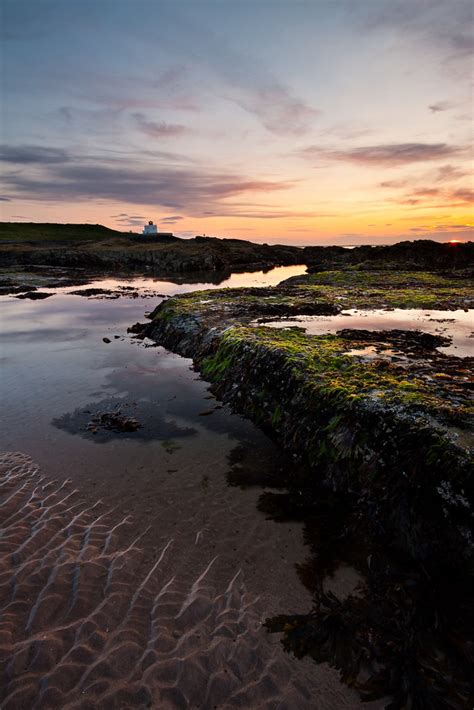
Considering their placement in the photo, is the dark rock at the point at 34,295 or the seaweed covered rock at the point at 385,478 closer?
the seaweed covered rock at the point at 385,478

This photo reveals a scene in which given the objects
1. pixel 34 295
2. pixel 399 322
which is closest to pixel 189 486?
pixel 399 322

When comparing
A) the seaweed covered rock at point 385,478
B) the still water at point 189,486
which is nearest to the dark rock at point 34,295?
the still water at point 189,486

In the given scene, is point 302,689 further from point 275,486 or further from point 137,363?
point 137,363

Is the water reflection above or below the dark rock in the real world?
above

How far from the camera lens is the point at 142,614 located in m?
4.84

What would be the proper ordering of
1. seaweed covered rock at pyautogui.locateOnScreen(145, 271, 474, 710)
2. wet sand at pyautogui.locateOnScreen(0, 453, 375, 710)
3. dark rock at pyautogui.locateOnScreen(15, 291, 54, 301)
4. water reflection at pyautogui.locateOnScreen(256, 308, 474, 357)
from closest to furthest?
wet sand at pyautogui.locateOnScreen(0, 453, 375, 710) < seaweed covered rock at pyautogui.locateOnScreen(145, 271, 474, 710) < water reflection at pyautogui.locateOnScreen(256, 308, 474, 357) < dark rock at pyautogui.locateOnScreen(15, 291, 54, 301)

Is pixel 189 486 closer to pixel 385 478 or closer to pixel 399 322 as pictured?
pixel 385 478

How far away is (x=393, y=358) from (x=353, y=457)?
14.0 feet

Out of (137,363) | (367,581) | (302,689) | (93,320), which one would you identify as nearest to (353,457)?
(367,581)

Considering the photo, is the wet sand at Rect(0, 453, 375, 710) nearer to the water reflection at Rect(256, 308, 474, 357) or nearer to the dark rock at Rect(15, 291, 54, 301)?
the water reflection at Rect(256, 308, 474, 357)

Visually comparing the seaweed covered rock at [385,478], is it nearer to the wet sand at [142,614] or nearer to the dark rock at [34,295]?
the wet sand at [142,614]

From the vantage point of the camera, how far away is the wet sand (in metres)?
3.99

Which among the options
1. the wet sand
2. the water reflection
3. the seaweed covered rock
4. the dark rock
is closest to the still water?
the wet sand

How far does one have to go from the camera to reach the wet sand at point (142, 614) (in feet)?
13.1
